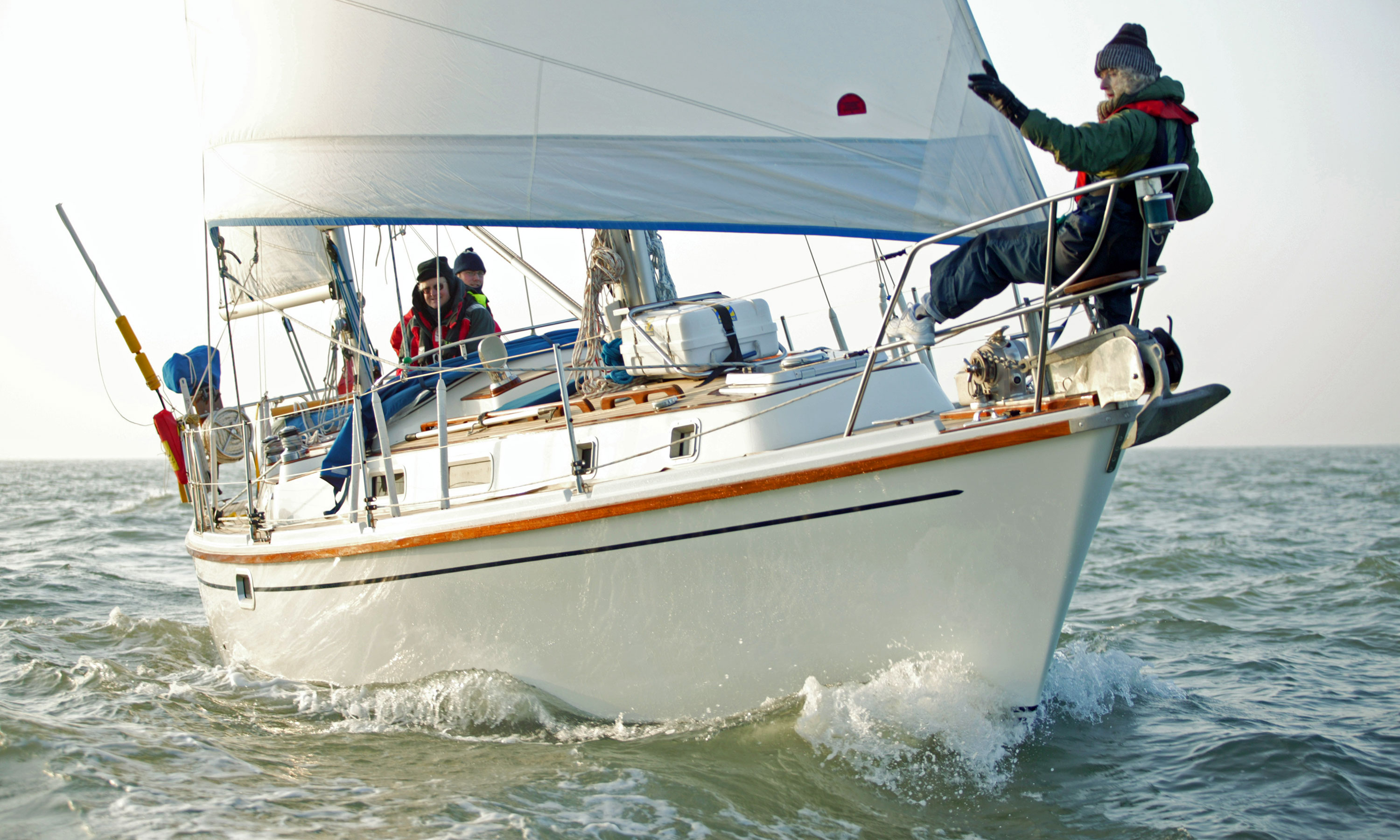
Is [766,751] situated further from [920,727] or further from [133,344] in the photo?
[133,344]

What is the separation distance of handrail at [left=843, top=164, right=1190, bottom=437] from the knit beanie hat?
374 mm

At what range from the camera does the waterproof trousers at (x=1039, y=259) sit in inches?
142

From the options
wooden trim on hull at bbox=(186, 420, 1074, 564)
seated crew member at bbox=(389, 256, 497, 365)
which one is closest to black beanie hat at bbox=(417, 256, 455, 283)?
seated crew member at bbox=(389, 256, 497, 365)

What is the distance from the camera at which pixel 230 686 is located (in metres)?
6.17

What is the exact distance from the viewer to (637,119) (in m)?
4.66

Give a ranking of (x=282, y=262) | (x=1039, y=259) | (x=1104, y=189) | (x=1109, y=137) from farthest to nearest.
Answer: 1. (x=282, y=262)
2. (x=1039, y=259)
3. (x=1104, y=189)
4. (x=1109, y=137)

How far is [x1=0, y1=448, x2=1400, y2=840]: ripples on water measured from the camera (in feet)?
12.6

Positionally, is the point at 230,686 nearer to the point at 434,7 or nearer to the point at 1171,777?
the point at 434,7

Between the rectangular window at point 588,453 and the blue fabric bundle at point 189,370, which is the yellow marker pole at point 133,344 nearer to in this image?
the blue fabric bundle at point 189,370

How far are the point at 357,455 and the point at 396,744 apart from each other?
1631 mm

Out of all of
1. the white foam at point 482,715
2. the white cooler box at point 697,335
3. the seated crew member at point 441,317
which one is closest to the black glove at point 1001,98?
the white cooler box at point 697,335

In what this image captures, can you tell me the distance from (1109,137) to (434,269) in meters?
4.66

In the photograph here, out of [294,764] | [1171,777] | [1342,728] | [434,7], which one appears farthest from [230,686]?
[1342,728]

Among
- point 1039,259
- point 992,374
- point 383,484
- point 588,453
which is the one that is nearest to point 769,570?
point 588,453
